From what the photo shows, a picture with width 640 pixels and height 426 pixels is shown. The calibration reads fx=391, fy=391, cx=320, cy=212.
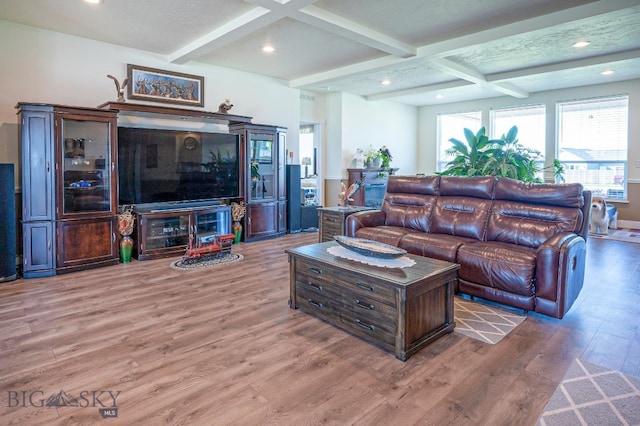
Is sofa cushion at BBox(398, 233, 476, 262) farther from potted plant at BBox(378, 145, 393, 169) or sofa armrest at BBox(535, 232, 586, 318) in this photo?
potted plant at BBox(378, 145, 393, 169)

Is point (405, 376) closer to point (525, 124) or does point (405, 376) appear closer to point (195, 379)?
point (195, 379)

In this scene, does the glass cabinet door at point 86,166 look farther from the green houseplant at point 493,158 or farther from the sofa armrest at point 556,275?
the sofa armrest at point 556,275

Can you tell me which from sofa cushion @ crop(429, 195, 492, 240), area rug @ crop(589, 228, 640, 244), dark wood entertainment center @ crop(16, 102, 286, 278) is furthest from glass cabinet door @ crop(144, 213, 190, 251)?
area rug @ crop(589, 228, 640, 244)

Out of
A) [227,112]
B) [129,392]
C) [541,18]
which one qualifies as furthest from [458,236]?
[227,112]

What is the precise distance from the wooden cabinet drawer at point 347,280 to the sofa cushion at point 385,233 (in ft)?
4.02

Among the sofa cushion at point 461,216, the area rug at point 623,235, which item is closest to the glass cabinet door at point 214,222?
the sofa cushion at point 461,216

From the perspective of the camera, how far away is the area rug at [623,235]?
6.43 metres

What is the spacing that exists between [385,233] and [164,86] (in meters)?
3.87

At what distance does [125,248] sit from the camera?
16.2 ft

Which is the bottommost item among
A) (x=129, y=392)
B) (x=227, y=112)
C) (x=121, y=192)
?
(x=129, y=392)

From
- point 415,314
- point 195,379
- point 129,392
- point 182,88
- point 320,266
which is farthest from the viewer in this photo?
point 182,88

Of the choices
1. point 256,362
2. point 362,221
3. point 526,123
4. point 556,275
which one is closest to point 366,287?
point 256,362

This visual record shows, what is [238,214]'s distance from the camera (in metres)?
6.20

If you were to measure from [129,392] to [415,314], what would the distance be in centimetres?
170
